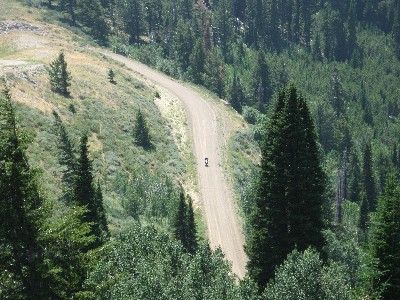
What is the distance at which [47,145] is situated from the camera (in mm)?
53562

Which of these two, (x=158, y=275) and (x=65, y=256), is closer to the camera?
(x=65, y=256)

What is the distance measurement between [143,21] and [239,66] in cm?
3175

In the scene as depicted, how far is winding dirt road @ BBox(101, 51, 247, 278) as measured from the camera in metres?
54.0

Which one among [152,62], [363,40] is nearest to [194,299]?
[152,62]

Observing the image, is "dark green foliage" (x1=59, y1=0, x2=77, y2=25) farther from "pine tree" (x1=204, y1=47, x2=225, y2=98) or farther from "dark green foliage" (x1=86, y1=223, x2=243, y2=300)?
"dark green foliage" (x1=86, y1=223, x2=243, y2=300)

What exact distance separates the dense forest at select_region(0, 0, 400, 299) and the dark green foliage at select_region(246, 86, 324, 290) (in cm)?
9

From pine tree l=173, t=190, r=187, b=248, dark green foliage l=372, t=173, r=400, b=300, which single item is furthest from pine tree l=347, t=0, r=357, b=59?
dark green foliage l=372, t=173, r=400, b=300

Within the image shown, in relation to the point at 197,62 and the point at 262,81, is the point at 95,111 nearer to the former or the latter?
the point at 197,62

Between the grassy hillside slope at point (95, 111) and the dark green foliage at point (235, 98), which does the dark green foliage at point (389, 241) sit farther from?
the dark green foliage at point (235, 98)

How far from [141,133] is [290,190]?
41938 mm

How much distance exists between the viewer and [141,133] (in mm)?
68250

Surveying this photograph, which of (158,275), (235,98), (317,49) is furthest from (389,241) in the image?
(317,49)

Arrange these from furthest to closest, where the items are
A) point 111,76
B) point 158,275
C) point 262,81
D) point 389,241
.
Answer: point 262,81 → point 111,76 → point 389,241 → point 158,275

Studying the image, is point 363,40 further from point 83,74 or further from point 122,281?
point 122,281
